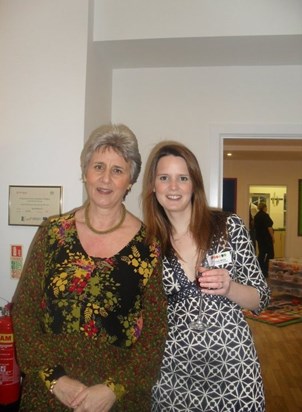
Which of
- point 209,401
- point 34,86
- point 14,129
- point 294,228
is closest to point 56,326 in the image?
point 209,401

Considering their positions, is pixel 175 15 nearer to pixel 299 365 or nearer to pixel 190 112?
pixel 190 112

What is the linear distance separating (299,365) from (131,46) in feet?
11.5

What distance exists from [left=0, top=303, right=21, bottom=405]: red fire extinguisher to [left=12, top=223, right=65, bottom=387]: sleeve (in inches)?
24.8

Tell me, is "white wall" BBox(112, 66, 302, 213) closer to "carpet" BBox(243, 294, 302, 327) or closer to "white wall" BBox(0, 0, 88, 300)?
"white wall" BBox(0, 0, 88, 300)

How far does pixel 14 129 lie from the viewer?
2.25 meters

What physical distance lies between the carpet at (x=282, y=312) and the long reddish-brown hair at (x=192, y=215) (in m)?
3.92

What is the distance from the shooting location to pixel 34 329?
4.62 ft

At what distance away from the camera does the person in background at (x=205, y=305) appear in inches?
55.9

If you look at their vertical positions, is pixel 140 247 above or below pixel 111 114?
below

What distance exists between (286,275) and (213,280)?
6.09 metres

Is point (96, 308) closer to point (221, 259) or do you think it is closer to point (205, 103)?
point (221, 259)

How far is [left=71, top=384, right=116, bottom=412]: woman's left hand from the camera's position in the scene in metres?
1.28

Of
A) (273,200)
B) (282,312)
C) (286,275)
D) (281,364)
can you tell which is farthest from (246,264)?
(273,200)

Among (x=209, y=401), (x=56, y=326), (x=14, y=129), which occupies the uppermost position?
(x=14, y=129)
